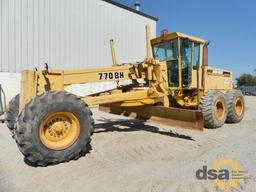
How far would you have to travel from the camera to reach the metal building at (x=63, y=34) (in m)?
11.4

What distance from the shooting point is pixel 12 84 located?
11.5 meters

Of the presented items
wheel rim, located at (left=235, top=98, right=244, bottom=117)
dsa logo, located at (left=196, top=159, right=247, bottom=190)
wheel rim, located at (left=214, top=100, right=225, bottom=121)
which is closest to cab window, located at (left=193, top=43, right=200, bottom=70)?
wheel rim, located at (left=214, top=100, right=225, bottom=121)

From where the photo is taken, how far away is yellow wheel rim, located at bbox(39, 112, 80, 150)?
4133 mm

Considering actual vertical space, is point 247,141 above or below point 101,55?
below

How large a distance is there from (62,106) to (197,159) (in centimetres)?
259

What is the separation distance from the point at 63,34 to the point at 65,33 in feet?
0.48

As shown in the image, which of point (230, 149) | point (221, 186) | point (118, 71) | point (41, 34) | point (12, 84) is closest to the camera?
point (221, 186)

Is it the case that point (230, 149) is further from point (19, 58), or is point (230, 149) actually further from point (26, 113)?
point (19, 58)

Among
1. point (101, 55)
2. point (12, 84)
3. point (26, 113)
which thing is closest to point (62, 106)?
point (26, 113)

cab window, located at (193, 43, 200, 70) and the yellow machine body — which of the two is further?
cab window, located at (193, 43, 200, 70)

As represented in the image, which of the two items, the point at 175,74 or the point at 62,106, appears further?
the point at 175,74

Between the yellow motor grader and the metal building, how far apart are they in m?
6.28

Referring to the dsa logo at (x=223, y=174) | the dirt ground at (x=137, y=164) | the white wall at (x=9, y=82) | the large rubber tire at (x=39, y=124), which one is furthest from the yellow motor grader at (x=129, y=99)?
the white wall at (x=9, y=82)

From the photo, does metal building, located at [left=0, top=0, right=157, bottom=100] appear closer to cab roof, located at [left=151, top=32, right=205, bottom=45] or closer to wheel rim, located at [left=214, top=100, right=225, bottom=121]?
cab roof, located at [left=151, top=32, right=205, bottom=45]
